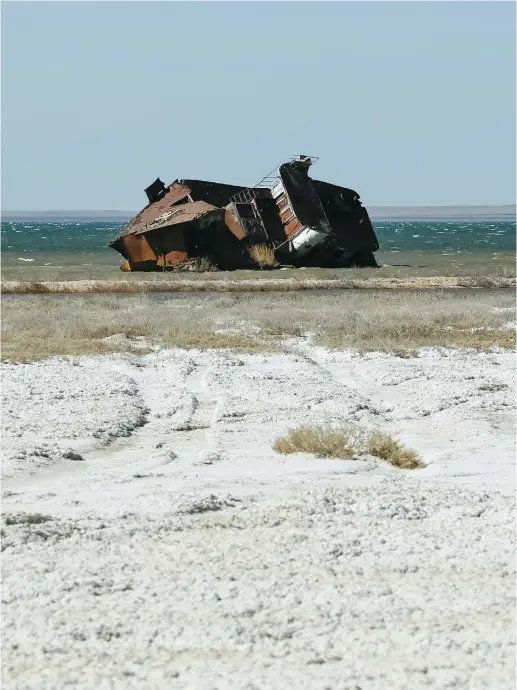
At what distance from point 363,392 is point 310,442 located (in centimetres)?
424

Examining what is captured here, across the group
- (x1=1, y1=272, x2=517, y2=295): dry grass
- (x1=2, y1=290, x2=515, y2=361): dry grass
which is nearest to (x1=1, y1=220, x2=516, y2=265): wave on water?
(x1=1, y1=272, x2=517, y2=295): dry grass

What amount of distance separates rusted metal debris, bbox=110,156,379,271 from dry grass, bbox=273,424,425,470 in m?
31.8

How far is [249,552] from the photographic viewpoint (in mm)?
6309

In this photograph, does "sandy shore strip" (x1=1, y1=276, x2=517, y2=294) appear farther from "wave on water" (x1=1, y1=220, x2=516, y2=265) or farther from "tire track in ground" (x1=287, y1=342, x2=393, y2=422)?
"wave on water" (x1=1, y1=220, x2=516, y2=265)

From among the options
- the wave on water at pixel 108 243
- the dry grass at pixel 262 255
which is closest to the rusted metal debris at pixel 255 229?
the dry grass at pixel 262 255

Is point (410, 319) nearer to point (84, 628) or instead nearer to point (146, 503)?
point (146, 503)

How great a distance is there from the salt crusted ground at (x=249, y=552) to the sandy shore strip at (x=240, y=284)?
73.6 ft

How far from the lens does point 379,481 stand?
862cm

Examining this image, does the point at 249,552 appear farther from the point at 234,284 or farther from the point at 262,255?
the point at 262,255

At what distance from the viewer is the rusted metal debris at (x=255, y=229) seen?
1657 inches

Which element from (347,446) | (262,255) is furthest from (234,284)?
(347,446)

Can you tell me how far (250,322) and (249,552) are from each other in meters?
16.7

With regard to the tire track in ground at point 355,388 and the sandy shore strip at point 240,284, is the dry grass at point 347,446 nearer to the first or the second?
the tire track in ground at point 355,388

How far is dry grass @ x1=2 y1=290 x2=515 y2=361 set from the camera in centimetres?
1909
